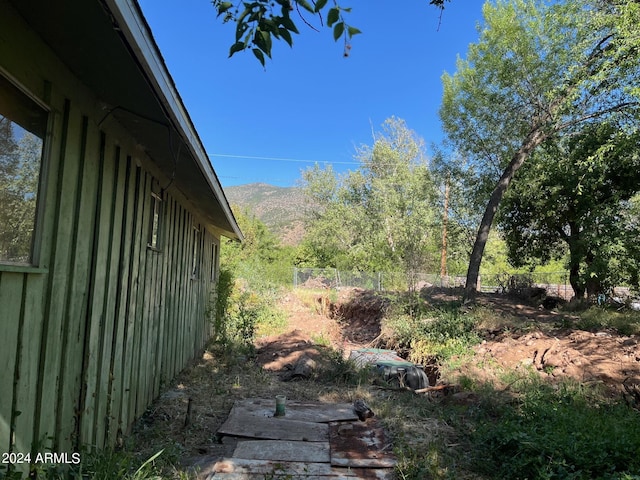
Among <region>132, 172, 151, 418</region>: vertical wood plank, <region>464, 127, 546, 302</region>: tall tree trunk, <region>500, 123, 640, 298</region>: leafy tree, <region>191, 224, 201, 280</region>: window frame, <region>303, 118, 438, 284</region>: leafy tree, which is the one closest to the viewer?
<region>132, 172, 151, 418</region>: vertical wood plank

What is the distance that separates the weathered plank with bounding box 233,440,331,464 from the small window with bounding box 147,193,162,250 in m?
2.22

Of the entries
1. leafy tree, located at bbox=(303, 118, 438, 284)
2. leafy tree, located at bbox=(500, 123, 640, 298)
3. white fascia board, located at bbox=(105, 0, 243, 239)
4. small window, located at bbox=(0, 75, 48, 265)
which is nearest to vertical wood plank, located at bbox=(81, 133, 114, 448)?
white fascia board, located at bbox=(105, 0, 243, 239)

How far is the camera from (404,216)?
21453 mm

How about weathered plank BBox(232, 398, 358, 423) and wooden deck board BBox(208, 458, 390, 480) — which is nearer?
wooden deck board BBox(208, 458, 390, 480)

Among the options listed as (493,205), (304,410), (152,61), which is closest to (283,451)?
(304,410)

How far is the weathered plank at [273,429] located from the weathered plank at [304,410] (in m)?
0.16

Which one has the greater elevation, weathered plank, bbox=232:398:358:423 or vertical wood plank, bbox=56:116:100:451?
vertical wood plank, bbox=56:116:100:451

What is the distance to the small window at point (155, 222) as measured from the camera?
4293 millimetres

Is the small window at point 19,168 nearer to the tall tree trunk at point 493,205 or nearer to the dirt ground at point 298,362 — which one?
the dirt ground at point 298,362

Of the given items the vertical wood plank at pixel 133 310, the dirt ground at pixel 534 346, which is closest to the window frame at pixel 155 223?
the vertical wood plank at pixel 133 310

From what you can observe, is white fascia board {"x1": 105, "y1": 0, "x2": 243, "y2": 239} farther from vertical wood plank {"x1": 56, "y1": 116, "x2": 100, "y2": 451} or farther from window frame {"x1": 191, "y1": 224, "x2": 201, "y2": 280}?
window frame {"x1": 191, "y1": 224, "x2": 201, "y2": 280}

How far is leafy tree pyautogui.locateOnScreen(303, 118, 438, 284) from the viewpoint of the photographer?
65.6 ft

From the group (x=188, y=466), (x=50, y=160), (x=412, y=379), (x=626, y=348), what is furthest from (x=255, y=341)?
(x=50, y=160)

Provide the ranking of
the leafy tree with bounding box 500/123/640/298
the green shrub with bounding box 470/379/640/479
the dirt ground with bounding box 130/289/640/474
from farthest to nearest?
the leafy tree with bounding box 500/123/640/298
the dirt ground with bounding box 130/289/640/474
the green shrub with bounding box 470/379/640/479
